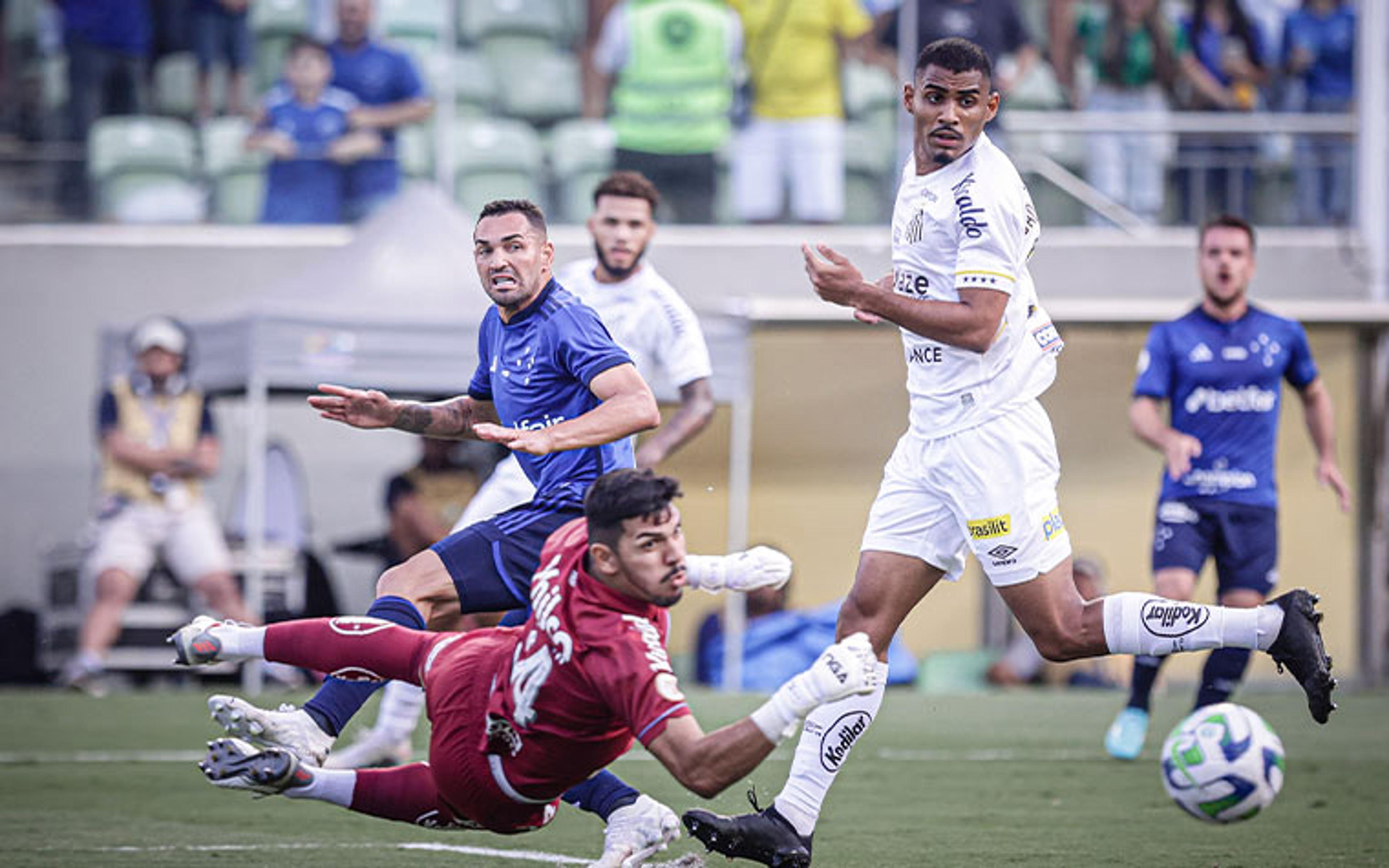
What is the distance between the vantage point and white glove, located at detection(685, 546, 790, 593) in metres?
5.92

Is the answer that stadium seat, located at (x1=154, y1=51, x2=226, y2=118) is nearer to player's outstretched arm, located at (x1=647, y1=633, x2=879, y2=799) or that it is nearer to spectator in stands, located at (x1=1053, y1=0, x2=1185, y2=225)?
spectator in stands, located at (x1=1053, y1=0, x2=1185, y2=225)

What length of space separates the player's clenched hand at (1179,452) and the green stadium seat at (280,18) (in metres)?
10.1

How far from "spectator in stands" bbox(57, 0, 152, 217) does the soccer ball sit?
1241 cm

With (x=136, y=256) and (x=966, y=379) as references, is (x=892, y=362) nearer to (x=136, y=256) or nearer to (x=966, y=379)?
(x=136, y=256)

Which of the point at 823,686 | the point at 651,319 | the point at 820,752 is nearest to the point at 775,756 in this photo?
the point at 651,319

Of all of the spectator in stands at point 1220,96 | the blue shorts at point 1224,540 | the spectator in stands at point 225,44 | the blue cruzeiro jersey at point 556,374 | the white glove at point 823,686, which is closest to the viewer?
the white glove at point 823,686

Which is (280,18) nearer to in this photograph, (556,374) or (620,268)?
(620,268)

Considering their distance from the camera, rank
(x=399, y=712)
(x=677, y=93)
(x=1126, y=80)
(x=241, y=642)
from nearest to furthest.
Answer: (x=241, y=642) → (x=399, y=712) → (x=677, y=93) → (x=1126, y=80)

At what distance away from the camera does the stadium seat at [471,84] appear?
17.7m

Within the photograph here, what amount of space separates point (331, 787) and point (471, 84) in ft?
40.6

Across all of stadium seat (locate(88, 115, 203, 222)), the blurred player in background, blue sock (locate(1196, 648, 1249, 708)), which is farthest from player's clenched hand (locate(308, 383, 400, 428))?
stadium seat (locate(88, 115, 203, 222))

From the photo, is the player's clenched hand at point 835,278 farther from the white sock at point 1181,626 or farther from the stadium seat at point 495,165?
the stadium seat at point 495,165

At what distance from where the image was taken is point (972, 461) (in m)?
6.62

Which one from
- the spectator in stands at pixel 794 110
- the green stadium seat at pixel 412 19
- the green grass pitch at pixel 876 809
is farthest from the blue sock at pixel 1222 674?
the green stadium seat at pixel 412 19
